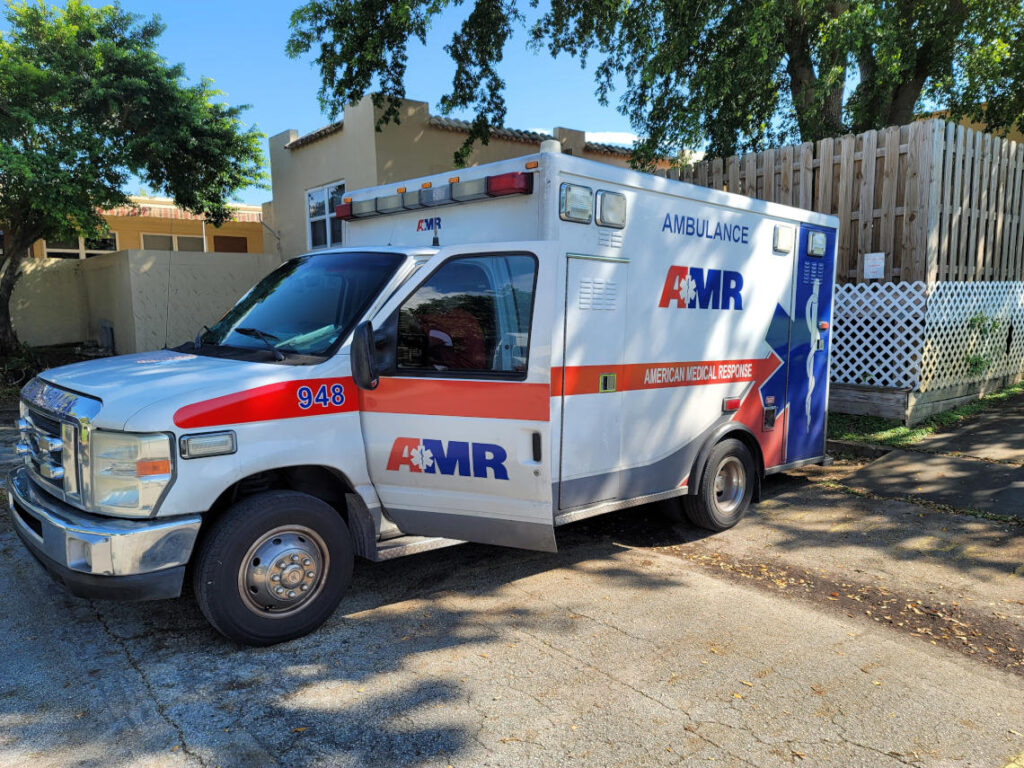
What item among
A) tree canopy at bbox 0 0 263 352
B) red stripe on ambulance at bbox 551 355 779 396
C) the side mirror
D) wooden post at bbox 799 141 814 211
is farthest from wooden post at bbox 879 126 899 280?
tree canopy at bbox 0 0 263 352

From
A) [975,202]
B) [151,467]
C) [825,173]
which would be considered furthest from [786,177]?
[151,467]

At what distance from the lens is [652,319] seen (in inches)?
189

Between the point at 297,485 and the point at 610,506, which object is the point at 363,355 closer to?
the point at 297,485

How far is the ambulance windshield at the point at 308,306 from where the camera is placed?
4152mm

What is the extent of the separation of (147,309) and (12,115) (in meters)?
4.71

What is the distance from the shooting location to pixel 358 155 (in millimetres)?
14867

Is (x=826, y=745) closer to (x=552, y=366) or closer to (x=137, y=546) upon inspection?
(x=552, y=366)

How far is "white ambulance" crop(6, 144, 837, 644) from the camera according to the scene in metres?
3.49

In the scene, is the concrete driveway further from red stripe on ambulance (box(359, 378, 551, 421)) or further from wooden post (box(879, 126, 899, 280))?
wooden post (box(879, 126, 899, 280))

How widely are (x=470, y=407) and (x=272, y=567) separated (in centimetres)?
134

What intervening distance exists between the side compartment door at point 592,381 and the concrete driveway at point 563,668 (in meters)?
0.76

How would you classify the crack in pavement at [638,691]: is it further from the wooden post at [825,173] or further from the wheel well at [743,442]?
the wooden post at [825,173]

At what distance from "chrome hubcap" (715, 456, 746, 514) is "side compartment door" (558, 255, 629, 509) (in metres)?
1.40

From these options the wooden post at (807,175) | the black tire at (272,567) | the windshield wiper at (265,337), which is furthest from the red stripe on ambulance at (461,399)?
the wooden post at (807,175)
